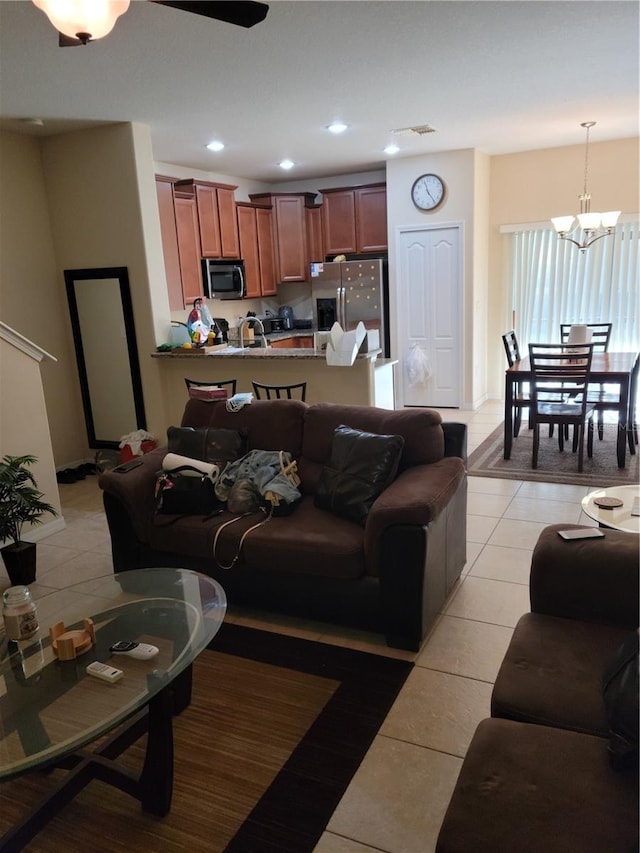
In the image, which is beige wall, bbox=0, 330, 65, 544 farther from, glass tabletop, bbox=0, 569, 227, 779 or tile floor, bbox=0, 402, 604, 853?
glass tabletop, bbox=0, 569, 227, 779

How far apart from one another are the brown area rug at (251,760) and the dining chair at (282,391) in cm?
228

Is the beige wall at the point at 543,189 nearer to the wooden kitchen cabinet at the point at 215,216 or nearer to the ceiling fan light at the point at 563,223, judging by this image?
the ceiling fan light at the point at 563,223

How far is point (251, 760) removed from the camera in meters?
2.10

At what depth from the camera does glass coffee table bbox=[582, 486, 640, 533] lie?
2.52 metres

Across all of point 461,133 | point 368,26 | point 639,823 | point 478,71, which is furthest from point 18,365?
point 461,133

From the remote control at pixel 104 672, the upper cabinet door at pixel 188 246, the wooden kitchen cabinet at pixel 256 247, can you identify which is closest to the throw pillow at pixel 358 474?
the remote control at pixel 104 672

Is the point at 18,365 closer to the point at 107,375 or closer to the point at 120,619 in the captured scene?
the point at 107,375

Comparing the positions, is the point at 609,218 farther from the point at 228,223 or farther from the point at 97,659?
the point at 97,659

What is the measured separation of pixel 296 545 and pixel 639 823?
5.49 feet

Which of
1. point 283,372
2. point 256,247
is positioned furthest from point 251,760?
point 256,247

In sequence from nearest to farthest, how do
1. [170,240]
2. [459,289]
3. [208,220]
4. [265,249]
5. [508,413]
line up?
[508,413] < [170,240] < [208,220] < [459,289] < [265,249]

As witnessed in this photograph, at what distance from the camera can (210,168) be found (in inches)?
268

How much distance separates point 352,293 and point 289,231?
4.04ft

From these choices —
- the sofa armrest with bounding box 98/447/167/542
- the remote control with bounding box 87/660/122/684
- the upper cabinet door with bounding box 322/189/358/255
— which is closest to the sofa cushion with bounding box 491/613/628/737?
the remote control with bounding box 87/660/122/684
